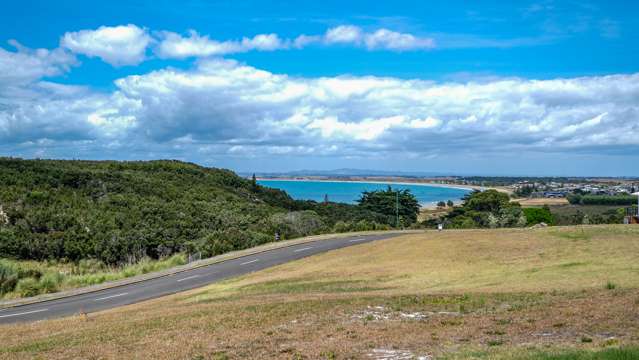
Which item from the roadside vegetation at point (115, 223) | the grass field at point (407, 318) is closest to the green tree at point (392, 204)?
the roadside vegetation at point (115, 223)

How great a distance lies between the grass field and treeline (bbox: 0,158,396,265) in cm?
2147

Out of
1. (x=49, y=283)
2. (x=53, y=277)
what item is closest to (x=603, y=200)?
(x=53, y=277)

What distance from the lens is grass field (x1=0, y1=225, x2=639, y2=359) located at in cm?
1070

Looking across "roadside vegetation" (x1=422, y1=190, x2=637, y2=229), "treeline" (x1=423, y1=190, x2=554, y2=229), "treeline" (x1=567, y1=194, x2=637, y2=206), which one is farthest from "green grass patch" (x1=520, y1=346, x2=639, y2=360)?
"treeline" (x1=567, y1=194, x2=637, y2=206)

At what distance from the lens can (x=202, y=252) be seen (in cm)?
4019

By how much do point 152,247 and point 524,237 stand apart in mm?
30444

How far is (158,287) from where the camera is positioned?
28594 millimetres

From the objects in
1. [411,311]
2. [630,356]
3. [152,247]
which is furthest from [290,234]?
[630,356]

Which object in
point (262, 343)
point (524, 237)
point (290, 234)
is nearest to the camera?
point (262, 343)

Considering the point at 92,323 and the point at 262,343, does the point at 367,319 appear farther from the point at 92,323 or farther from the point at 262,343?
the point at 92,323

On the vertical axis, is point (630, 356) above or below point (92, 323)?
above

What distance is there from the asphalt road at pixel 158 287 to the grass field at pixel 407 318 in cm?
281

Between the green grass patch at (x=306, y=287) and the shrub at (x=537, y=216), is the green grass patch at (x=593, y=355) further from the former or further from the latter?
the shrub at (x=537, y=216)

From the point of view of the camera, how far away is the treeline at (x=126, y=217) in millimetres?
43562
